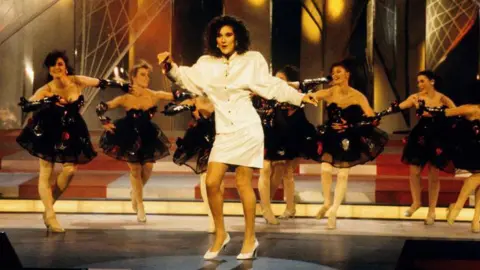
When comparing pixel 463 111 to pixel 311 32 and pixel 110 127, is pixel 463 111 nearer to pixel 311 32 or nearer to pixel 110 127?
pixel 110 127

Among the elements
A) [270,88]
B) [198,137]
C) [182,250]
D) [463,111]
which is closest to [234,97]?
[270,88]

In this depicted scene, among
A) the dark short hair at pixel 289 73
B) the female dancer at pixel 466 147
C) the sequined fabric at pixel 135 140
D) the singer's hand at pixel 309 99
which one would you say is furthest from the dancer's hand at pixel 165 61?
the female dancer at pixel 466 147

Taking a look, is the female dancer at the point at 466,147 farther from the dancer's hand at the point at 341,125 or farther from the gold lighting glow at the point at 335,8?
the gold lighting glow at the point at 335,8

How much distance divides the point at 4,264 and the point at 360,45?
8.10 meters

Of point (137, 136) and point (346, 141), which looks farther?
point (137, 136)

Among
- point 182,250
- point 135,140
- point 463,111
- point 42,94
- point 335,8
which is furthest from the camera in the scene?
point 335,8

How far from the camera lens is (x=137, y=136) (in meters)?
8.72

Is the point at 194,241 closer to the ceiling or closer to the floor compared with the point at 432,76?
closer to the floor

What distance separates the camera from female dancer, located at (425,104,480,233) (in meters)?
8.45

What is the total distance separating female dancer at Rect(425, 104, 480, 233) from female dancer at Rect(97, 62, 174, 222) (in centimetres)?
267

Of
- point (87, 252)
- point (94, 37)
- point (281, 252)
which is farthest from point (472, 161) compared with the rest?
point (94, 37)

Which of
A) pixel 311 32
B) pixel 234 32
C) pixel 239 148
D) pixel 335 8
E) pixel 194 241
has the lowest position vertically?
pixel 194 241

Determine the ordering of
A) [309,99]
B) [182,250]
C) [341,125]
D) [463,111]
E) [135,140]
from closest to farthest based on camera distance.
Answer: [309,99]
[182,250]
[341,125]
[463,111]
[135,140]

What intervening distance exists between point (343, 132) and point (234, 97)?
2.45 m
